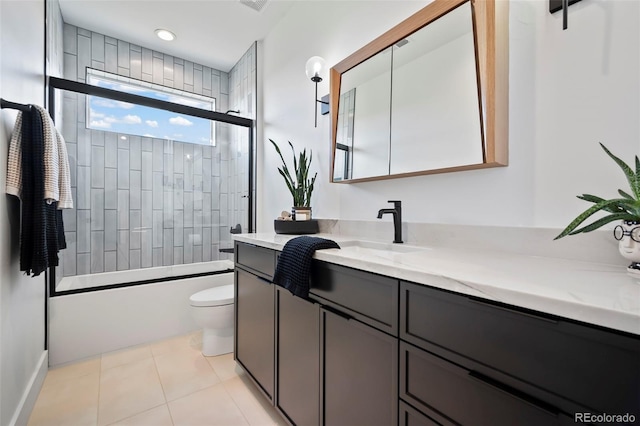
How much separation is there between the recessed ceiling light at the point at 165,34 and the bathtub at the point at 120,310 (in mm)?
2250

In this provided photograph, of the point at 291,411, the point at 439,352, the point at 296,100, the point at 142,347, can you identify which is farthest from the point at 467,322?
the point at 142,347

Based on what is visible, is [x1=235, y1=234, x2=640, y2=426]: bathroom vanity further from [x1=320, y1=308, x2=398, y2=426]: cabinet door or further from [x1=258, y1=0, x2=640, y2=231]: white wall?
[x1=258, y1=0, x2=640, y2=231]: white wall

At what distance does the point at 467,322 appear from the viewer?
66 centimetres

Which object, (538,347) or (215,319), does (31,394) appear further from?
(538,347)

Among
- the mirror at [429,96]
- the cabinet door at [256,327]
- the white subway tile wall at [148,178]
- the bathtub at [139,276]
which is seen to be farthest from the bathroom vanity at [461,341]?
the white subway tile wall at [148,178]

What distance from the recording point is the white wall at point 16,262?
1219mm

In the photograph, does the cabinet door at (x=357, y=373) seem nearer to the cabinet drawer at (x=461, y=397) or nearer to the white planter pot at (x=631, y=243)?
the cabinet drawer at (x=461, y=397)

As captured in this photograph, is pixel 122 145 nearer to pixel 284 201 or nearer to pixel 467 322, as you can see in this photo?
pixel 284 201

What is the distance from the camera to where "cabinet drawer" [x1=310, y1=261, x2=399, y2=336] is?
85 centimetres

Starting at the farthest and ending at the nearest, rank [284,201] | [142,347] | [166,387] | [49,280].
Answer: [284,201] → [142,347] → [49,280] → [166,387]

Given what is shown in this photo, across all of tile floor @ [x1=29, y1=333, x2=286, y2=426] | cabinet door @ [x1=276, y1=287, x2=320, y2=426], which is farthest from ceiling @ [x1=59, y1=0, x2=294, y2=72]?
tile floor @ [x1=29, y1=333, x2=286, y2=426]

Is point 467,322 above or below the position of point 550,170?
below

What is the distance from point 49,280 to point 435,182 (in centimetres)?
262

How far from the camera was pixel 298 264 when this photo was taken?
1154mm
